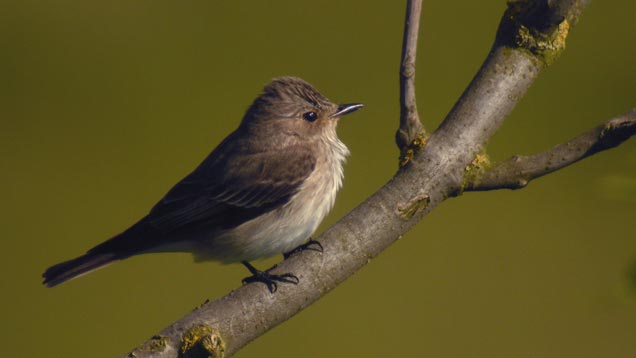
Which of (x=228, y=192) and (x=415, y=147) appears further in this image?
(x=228, y=192)

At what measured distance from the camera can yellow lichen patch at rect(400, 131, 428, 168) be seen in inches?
Result: 72.7

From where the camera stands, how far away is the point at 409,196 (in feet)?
5.95

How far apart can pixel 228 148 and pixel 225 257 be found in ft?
1.29

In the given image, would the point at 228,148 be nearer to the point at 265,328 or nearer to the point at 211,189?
the point at 211,189

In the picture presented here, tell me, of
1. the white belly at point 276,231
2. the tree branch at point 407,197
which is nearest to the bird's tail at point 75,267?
the white belly at point 276,231

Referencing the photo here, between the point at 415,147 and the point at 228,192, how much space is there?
904 mm

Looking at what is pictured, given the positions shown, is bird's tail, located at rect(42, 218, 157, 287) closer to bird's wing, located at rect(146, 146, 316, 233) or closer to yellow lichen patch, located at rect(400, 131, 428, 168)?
bird's wing, located at rect(146, 146, 316, 233)

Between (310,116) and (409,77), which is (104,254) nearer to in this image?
(310,116)

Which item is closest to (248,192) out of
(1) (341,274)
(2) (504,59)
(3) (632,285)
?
(1) (341,274)

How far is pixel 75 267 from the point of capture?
89.1 inches

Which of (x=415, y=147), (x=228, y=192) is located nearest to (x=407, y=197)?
(x=415, y=147)

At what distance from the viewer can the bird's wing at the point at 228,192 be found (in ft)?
8.18

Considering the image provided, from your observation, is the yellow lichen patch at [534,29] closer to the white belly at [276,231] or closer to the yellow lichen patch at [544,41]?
the yellow lichen patch at [544,41]

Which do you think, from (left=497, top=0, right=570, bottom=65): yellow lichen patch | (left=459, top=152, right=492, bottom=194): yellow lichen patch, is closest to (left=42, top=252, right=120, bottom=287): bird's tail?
(left=459, top=152, right=492, bottom=194): yellow lichen patch
